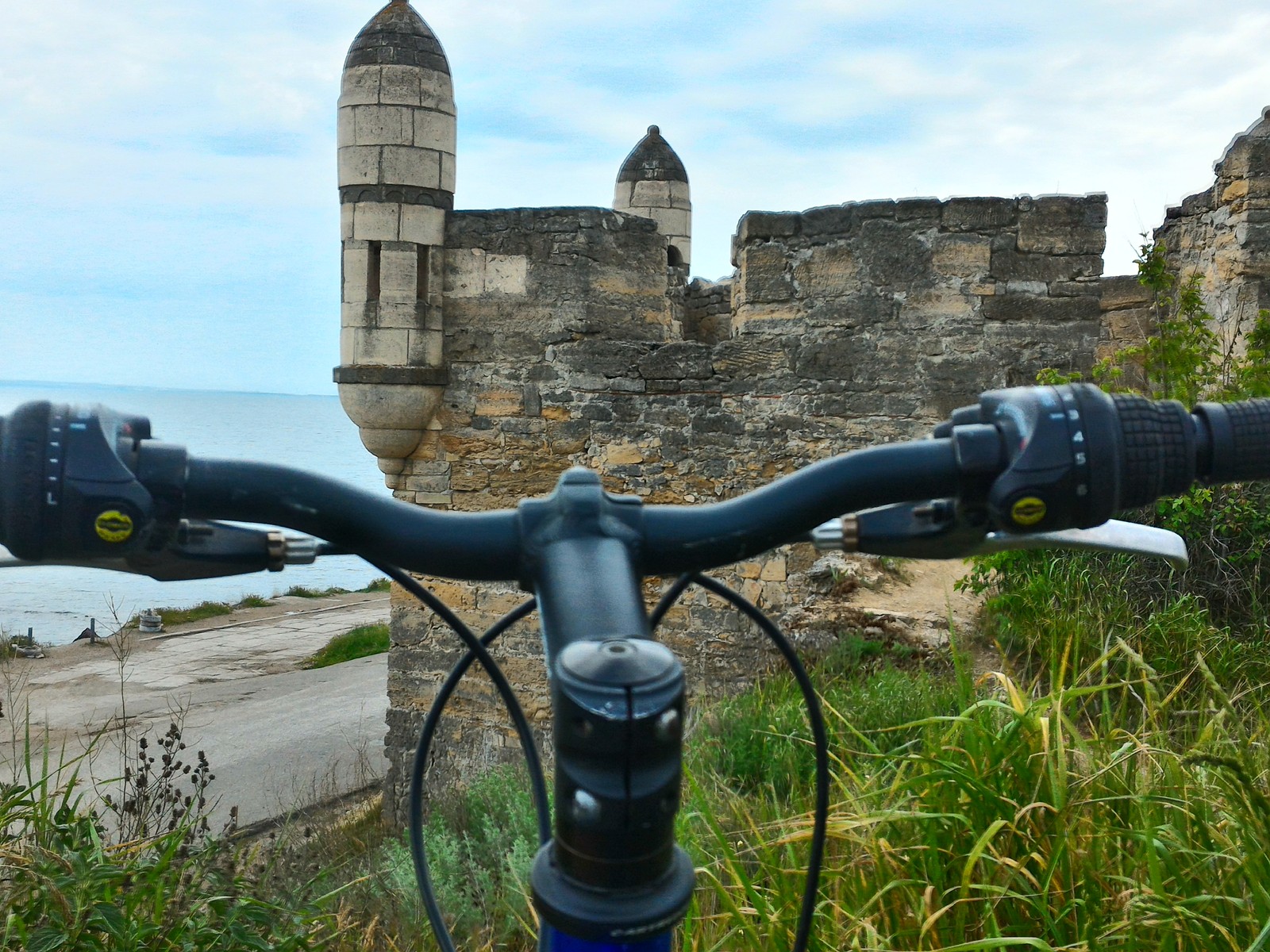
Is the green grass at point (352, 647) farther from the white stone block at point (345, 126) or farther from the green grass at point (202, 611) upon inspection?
the white stone block at point (345, 126)

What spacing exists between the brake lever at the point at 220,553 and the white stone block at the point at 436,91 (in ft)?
19.7

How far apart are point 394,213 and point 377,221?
0.11 meters

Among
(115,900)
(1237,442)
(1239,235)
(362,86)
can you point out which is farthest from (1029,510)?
(1239,235)

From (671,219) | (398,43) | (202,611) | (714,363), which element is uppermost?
(398,43)

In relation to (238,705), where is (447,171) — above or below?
above

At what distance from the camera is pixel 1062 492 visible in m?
0.88

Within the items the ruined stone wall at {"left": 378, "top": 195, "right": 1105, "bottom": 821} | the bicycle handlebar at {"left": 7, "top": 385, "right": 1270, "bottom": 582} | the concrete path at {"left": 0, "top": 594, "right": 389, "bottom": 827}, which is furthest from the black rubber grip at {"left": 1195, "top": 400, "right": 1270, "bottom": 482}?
the ruined stone wall at {"left": 378, "top": 195, "right": 1105, "bottom": 821}

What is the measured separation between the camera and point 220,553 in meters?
0.93

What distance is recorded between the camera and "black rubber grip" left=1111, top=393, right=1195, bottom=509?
904 mm

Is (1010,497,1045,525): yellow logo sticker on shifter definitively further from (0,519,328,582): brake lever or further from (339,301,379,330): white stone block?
(339,301,379,330): white stone block

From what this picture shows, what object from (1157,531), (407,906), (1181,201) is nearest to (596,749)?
(1157,531)

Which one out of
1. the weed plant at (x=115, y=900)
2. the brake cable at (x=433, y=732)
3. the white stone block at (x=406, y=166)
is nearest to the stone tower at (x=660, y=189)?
the white stone block at (x=406, y=166)

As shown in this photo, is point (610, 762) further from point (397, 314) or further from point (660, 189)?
point (660, 189)

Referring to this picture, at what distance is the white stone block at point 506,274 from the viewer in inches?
260
